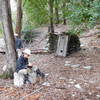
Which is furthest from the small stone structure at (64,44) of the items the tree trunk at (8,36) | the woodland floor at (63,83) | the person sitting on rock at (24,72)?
the person sitting on rock at (24,72)

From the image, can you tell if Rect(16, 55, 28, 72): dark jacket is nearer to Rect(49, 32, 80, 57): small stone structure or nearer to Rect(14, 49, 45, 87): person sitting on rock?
Rect(14, 49, 45, 87): person sitting on rock

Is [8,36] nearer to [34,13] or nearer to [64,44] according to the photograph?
[64,44]

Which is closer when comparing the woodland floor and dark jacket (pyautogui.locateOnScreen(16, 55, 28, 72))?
the woodland floor

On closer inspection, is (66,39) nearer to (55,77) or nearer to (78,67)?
(78,67)

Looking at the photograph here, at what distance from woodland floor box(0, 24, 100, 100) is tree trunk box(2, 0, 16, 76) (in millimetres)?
486

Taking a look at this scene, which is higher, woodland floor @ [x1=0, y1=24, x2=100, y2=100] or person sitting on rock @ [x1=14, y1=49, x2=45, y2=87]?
person sitting on rock @ [x1=14, y1=49, x2=45, y2=87]

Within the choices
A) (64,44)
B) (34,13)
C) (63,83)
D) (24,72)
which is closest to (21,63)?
(24,72)

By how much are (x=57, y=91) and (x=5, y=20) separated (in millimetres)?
2479

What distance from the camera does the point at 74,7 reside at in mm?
6246

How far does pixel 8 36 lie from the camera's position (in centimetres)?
580

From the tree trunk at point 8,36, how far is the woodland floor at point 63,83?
0.49m

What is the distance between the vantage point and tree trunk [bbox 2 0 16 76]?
5633 millimetres

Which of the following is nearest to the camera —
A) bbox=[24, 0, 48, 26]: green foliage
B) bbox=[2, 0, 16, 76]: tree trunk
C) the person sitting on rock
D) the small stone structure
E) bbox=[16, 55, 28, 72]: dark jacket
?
the person sitting on rock

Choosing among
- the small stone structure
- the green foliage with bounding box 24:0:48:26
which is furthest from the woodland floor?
the green foliage with bounding box 24:0:48:26
